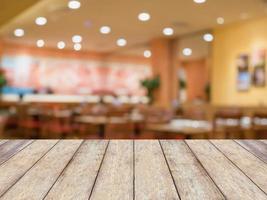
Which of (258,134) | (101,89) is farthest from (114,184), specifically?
(101,89)

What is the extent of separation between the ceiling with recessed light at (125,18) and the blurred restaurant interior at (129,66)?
0.02m

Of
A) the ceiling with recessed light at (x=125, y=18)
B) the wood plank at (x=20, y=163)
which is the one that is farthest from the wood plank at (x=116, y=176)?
the ceiling with recessed light at (x=125, y=18)

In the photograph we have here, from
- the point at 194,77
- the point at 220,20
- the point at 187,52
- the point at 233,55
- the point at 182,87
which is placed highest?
the point at 220,20

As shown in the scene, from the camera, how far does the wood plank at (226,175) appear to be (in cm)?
118

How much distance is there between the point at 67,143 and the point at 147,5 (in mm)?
5180

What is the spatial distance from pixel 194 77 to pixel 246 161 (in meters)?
11.9

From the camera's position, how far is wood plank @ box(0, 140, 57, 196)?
131cm

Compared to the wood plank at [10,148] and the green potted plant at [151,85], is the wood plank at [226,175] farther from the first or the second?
the green potted plant at [151,85]

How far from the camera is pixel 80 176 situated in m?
1.38

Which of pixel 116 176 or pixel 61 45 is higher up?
pixel 61 45

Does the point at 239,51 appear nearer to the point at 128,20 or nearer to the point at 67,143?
the point at 128,20

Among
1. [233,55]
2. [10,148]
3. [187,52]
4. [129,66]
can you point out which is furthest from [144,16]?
[129,66]

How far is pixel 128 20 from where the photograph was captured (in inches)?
322

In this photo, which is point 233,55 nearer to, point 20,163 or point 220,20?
point 220,20
